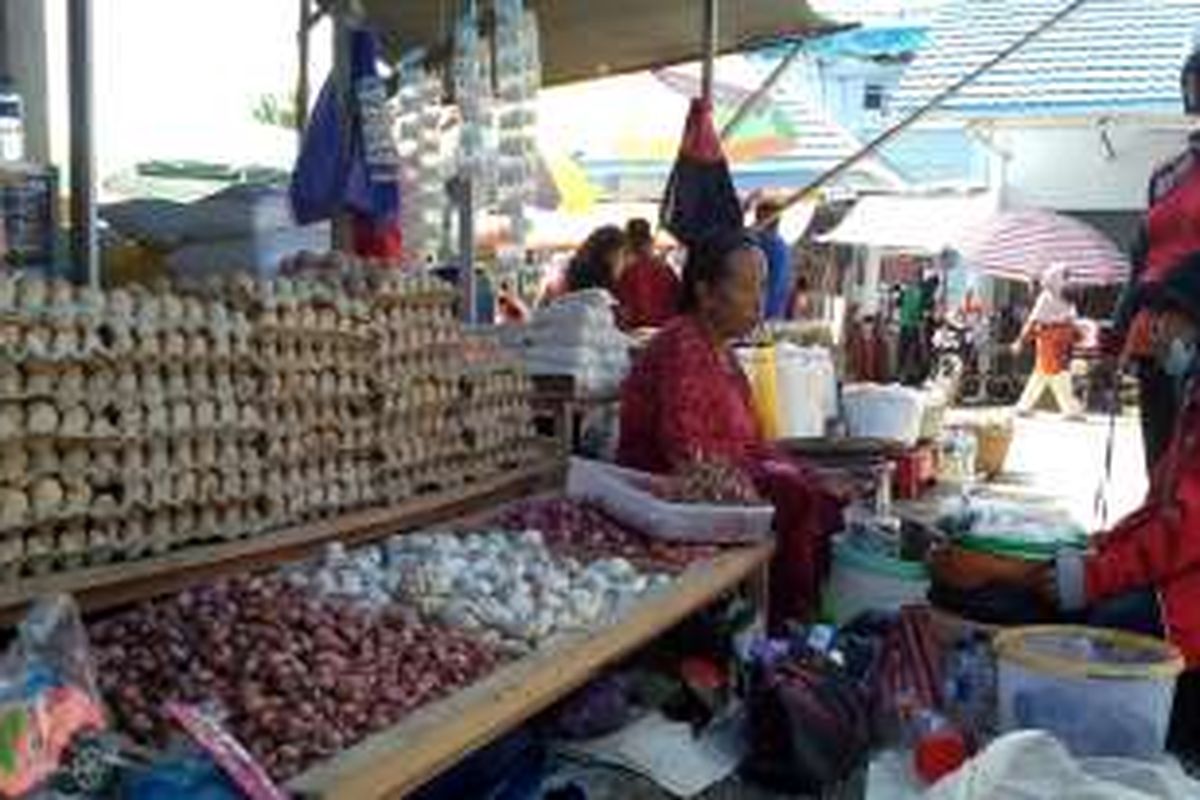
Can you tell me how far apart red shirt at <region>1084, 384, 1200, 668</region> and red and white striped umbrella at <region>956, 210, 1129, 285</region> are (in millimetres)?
12353

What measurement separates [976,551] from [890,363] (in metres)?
10.1

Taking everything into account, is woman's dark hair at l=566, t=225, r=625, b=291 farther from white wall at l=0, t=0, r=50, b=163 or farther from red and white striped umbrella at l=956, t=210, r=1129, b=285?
red and white striped umbrella at l=956, t=210, r=1129, b=285

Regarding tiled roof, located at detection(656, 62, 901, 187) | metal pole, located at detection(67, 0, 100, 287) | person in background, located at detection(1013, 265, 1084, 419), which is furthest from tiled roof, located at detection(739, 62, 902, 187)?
metal pole, located at detection(67, 0, 100, 287)

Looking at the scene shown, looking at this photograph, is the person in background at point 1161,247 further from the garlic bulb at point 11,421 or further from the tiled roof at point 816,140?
the tiled roof at point 816,140

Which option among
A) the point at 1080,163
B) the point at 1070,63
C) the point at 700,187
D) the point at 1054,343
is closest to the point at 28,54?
the point at 700,187

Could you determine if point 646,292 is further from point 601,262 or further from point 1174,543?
point 1174,543

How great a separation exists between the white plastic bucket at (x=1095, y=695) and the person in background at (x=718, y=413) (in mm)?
1128

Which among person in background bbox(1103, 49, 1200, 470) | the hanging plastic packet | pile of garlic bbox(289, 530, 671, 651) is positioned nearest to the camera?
the hanging plastic packet

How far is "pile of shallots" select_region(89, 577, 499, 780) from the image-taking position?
8.52 feet

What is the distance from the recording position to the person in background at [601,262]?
846 centimetres

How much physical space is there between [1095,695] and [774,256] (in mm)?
5713

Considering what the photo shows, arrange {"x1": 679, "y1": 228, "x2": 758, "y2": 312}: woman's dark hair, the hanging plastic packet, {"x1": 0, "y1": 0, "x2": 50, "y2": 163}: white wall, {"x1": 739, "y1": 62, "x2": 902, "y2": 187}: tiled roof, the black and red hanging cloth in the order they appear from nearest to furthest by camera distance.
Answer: the hanging plastic packet
{"x1": 679, "y1": 228, "x2": 758, "y2": 312}: woman's dark hair
{"x1": 0, "y1": 0, "x2": 50, "y2": 163}: white wall
the black and red hanging cloth
{"x1": 739, "y1": 62, "x2": 902, "y2": 187}: tiled roof

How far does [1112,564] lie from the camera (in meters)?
3.76

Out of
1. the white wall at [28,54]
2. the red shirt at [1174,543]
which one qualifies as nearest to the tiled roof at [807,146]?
the white wall at [28,54]
